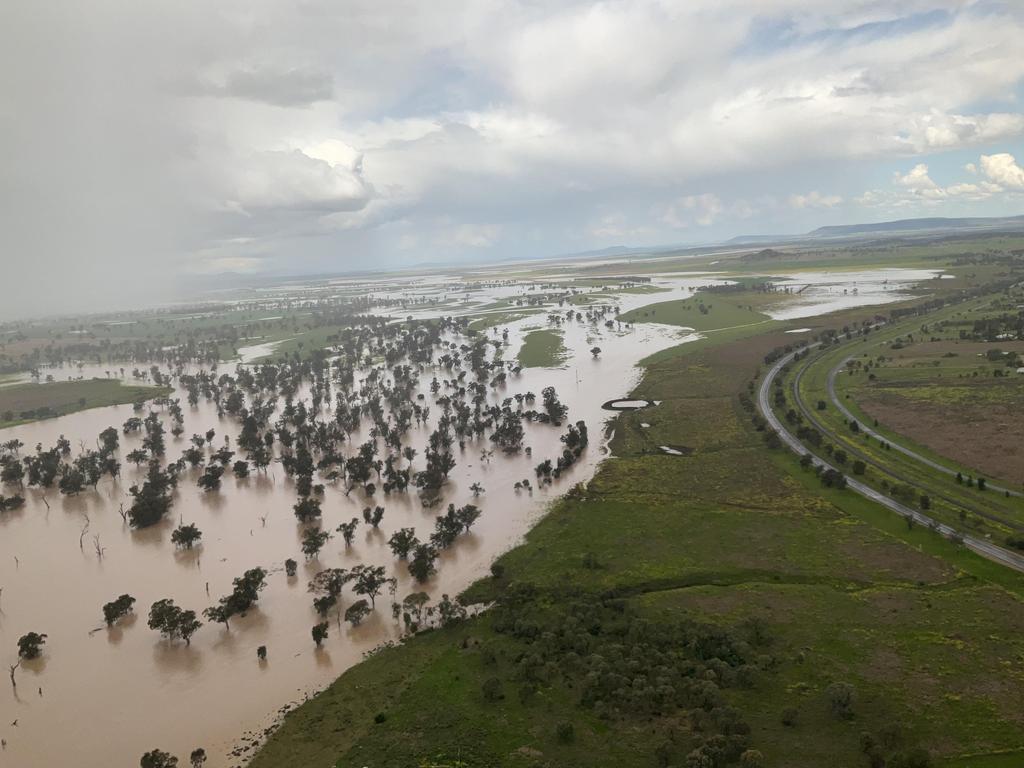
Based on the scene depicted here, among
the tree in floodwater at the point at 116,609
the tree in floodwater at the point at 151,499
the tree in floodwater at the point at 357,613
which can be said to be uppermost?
the tree in floodwater at the point at 151,499

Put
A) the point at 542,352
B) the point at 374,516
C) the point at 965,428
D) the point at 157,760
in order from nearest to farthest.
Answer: the point at 157,760 < the point at 374,516 < the point at 965,428 < the point at 542,352

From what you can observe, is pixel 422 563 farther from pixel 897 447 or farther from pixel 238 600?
pixel 897 447

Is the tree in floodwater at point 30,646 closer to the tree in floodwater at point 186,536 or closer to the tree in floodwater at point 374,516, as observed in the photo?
the tree in floodwater at point 186,536

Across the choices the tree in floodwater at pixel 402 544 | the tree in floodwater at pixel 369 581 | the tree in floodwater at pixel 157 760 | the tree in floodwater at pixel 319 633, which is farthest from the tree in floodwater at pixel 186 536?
the tree in floodwater at pixel 157 760

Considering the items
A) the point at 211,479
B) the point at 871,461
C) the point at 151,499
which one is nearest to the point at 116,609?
the point at 151,499

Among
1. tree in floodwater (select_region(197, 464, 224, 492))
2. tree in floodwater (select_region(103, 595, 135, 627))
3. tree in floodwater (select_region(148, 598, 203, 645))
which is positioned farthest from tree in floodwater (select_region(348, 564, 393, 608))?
tree in floodwater (select_region(197, 464, 224, 492))

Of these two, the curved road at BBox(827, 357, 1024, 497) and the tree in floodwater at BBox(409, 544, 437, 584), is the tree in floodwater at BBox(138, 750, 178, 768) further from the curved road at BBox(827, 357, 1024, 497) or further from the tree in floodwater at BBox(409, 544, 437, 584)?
the curved road at BBox(827, 357, 1024, 497)
